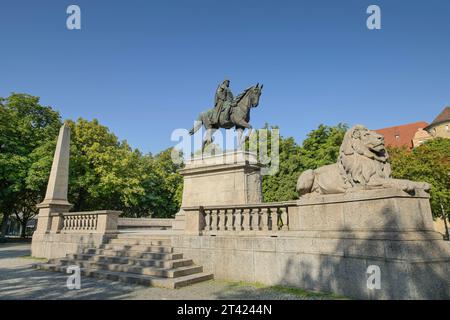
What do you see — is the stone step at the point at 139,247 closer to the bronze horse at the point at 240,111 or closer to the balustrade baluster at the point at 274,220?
the balustrade baluster at the point at 274,220

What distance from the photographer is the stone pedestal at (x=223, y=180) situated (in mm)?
12719

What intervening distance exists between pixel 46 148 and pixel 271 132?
23794 mm

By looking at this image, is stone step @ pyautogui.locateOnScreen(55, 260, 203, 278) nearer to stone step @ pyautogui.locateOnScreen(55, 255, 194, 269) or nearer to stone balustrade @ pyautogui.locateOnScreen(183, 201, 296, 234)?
stone step @ pyautogui.locateOnScreen(55, 255, 194, 269)

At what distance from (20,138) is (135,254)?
22.2 m

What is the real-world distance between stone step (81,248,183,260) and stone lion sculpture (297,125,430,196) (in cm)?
483

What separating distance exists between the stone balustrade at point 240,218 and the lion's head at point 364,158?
1725mm

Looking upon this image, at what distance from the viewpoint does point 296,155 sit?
31.5m

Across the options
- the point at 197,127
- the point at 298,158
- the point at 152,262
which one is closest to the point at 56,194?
the point at 197,127

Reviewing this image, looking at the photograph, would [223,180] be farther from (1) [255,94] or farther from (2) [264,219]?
(2) [264,219]

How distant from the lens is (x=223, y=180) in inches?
521

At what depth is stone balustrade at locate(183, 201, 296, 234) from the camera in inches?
327

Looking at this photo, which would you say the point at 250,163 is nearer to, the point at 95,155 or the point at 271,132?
the point at 95,155
